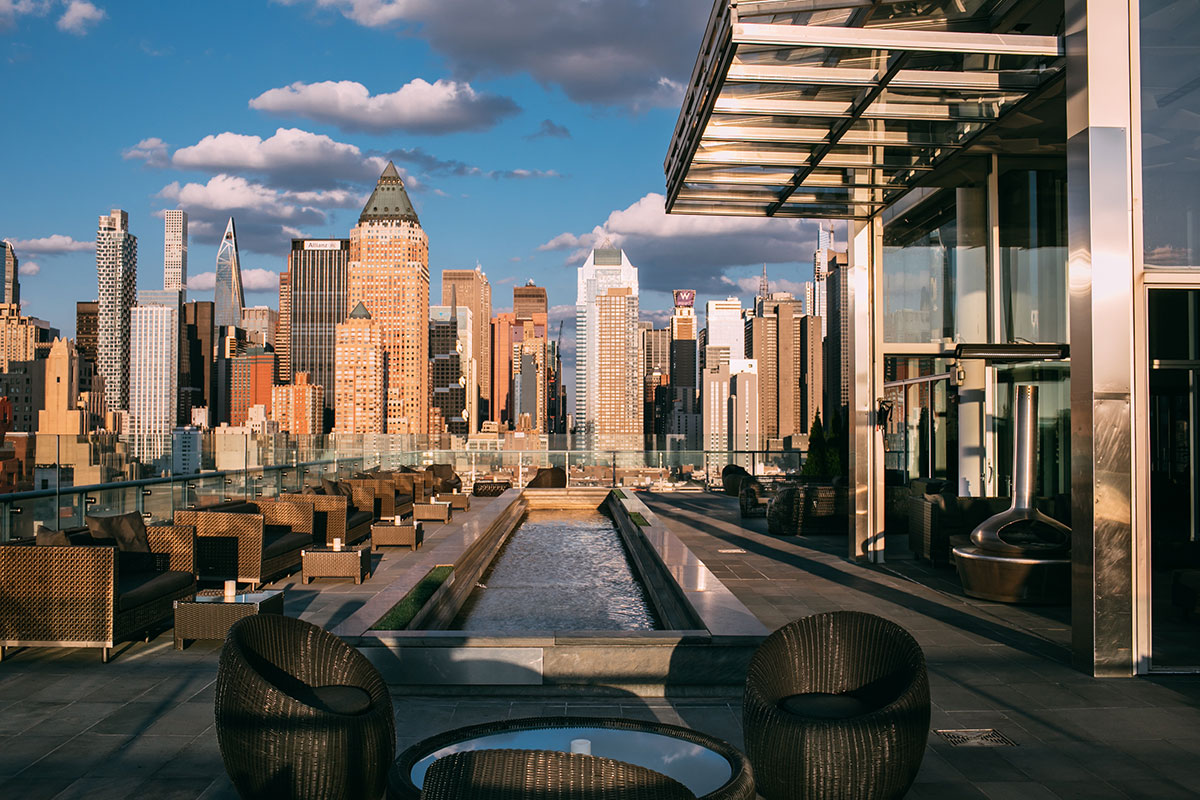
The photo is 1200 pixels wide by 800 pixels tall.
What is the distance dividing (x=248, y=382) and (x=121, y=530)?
177m

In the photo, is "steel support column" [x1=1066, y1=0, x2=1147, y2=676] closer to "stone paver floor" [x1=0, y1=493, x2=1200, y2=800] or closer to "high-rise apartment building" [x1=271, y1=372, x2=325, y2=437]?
"stone paver floor" [x1=0, y1=493, x2=1200, y2=800]

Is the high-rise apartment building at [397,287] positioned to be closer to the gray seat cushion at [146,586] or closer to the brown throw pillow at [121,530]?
the brown throw pillow at [121,530]

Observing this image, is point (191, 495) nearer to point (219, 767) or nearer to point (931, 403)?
point (219, 767)

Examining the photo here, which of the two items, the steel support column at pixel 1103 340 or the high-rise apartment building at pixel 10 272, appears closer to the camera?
the steel support column at pixel 1103 340

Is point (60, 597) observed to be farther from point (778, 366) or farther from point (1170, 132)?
point (778, 366)

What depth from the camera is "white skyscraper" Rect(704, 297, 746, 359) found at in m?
156

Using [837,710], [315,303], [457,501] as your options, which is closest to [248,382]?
[315,303]

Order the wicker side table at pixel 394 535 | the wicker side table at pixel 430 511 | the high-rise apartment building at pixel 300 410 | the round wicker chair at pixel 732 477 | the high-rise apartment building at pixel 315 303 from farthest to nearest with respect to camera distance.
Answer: the high-rise apartment building at pixel 315 303
the high-rise apartment building at pixel 300 410
the round wicker chair at pixel 732 477
the wicker side table at pixel 430 511
the wicker side table at pixel 394 535

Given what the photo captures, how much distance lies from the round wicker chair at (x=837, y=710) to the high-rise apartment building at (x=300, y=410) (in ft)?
425

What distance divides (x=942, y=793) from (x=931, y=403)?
28.8 feet

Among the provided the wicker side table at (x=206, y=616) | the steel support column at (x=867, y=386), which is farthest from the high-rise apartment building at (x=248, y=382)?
the wicker side table at (x=206, y=616)

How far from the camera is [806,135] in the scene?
6480mm

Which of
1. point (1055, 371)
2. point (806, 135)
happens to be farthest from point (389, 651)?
point (1055, 371)

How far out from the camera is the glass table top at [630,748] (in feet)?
8.48
